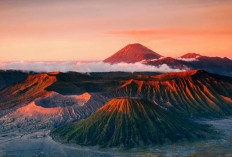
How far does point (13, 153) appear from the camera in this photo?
402 ft

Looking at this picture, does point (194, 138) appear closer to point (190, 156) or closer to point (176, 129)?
point (176, 129)

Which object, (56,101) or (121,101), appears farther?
(56,101)

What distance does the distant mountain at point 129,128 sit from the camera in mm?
131625

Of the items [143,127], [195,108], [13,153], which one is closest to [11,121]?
[13,153]

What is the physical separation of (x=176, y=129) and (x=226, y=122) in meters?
42.0

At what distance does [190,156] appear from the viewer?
110 meters

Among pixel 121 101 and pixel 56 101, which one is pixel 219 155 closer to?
pixel 121 101

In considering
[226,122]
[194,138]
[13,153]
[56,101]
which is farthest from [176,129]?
[56,101]

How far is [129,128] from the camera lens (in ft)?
449

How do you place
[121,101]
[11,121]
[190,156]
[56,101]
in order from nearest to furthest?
[190,156] → [121,101] → [11,121] → [56,101]

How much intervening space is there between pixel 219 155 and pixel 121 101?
48.8m

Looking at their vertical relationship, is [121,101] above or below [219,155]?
above

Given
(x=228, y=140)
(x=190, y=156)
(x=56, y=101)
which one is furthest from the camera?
(x=56, y=101)

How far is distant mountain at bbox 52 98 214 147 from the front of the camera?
13162 cm
